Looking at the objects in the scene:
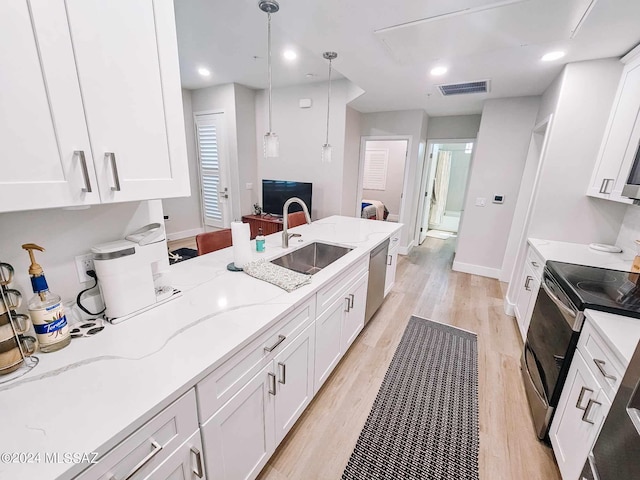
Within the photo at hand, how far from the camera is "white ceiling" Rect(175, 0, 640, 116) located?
162cm

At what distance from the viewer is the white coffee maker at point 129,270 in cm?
102

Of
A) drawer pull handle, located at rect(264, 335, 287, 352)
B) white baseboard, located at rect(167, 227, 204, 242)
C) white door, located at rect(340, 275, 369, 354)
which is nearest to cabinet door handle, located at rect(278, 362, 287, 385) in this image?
drawer pull handle, located at rect(264, 335, 287, 352)

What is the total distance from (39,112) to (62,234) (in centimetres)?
48

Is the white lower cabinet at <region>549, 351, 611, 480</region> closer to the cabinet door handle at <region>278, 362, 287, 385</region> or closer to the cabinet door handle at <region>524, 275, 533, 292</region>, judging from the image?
the cabinet door handle at <region>524, 275, 533, 292</region>

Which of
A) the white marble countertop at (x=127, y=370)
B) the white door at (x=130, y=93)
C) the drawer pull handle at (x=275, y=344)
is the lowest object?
the drawer pull handle at (x=275, y=344)

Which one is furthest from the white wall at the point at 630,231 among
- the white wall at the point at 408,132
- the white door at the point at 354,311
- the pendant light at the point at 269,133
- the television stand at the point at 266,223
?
the television stand at the point at 266,223

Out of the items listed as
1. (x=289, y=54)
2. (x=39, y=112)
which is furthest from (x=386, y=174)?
(x=39, y=112)

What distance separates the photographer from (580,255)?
7.07ft

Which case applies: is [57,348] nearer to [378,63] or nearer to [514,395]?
[514,395]

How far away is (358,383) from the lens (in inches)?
77.6

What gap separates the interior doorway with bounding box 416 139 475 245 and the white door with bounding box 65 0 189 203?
186 inches

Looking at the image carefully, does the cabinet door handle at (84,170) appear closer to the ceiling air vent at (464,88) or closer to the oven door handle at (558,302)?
the oven door handle at (558,302)

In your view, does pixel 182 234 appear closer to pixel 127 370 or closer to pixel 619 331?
pixel 127 370

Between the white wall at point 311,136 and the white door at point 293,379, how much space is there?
2.96 meters
